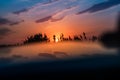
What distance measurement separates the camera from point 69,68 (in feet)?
15.8

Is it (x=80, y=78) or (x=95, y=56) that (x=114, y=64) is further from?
(x=80, y=78)

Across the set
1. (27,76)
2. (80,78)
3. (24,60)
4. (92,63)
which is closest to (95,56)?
(92,63)

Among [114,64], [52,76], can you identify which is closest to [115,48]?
[114,64]

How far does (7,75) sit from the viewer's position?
4051 mm

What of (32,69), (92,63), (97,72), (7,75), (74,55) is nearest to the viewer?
(7,75)

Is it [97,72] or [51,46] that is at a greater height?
[51,46]

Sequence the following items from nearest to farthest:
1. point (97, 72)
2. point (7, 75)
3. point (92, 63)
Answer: point (7, 75), point (97, 72), point (92, 63)

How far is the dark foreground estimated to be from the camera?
420 cm

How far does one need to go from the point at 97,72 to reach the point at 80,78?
0.53 m

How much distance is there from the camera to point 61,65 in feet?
16.1

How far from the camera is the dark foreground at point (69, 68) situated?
420 cm

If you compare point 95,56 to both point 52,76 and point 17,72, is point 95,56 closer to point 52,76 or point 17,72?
point 52,76

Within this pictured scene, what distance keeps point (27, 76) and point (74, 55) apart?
1.71m

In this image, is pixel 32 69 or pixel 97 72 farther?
pixel 97 72
